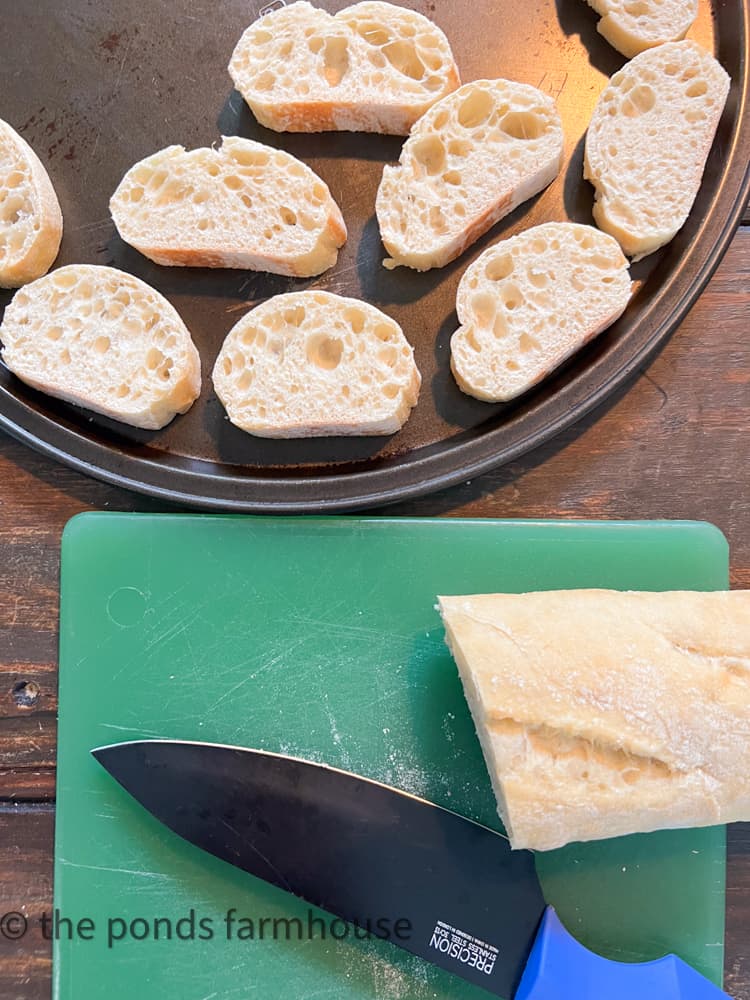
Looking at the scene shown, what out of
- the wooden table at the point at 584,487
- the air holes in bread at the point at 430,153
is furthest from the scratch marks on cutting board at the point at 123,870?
the air holes in bread at the point at 430,153

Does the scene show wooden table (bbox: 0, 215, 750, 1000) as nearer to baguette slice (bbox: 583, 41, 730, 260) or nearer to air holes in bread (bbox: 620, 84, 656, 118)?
baguette slice (bbox: 583, 41, 730, 260)

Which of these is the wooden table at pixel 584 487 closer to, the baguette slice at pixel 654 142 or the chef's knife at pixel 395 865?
the baguette slice at pixel 654 142

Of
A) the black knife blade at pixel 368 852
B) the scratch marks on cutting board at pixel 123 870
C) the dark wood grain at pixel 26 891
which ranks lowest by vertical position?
the dark wood grain at pixel 26 891

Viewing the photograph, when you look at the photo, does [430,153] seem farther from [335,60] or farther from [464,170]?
[335,60]

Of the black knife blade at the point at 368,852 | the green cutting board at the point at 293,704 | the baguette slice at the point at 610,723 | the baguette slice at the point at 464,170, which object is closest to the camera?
the baguette slice at the point at 610,723

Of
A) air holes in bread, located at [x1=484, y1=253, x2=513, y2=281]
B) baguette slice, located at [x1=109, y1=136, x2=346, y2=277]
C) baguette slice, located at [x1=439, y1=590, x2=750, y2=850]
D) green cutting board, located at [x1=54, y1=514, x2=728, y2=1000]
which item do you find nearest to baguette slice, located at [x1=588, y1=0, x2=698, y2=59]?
air holes in bread, located at [x1=484, y1=253, x2=513, y2=281]
